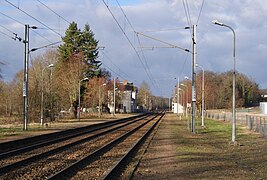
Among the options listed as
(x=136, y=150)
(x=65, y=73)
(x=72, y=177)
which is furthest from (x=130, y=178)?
(x=65, y=73)

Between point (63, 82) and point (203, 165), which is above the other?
point (63, 82)

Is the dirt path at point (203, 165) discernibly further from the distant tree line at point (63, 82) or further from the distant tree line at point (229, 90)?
the distant tree line at point (229, 90)

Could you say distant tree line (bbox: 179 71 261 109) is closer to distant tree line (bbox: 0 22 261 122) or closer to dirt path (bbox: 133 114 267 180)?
distant tree line (bbox: 0 22 261 122)

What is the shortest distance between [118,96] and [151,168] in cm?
10700

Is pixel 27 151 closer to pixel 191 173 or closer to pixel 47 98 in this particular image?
pixel 191 173

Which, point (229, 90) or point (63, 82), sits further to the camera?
point (229, 90)

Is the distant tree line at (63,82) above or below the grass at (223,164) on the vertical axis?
above

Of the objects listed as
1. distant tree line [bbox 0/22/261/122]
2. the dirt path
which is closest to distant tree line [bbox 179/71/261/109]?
distant tree line [bbox 0/22/261/122]

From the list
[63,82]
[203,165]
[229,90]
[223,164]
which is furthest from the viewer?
[229,90]

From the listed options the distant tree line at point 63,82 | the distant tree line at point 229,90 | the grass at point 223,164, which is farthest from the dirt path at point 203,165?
the distant tree line at point 229,90

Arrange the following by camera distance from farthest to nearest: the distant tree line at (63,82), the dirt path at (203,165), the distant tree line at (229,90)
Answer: the distant tree line at (229,90) < the distant tree line at (63,82) < the dirt path at (203,165)

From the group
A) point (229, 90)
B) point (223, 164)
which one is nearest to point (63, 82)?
point (223, 164)

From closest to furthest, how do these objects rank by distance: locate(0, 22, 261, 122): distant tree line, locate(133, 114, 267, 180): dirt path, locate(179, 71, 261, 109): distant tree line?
locate(133, 114, 267, 180): dirt path, locate(0, 22, 261, 122): distant tree line, locate(179, 71, 261, 109): distant tree line

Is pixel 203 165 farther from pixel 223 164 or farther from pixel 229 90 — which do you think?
pixel 229 90
